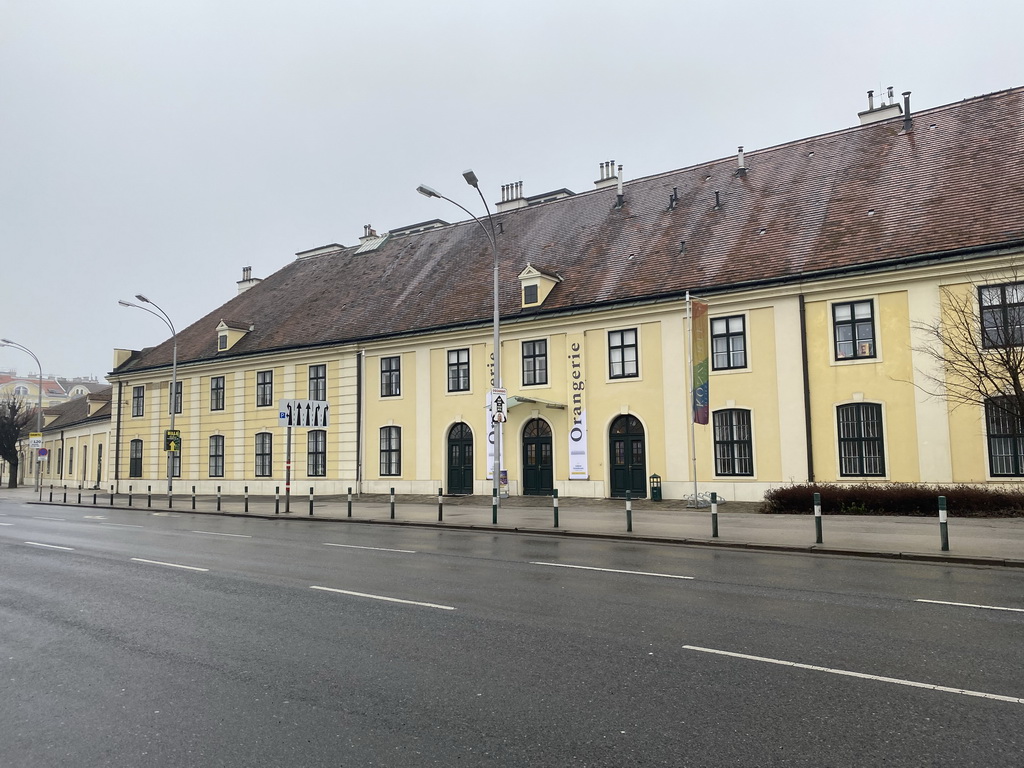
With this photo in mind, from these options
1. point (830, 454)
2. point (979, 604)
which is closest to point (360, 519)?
point (830, 454)

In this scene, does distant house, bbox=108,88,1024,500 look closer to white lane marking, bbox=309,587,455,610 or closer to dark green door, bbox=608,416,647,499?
dark green door, bbox=608,416,647,499

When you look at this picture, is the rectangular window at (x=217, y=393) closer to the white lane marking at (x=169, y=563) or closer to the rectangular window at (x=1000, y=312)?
the white lane marking at (x=169, y=563)

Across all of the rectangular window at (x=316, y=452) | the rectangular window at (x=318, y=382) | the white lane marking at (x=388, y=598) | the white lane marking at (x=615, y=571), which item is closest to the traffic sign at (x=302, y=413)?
the rectangular window at (x=316, y=452)

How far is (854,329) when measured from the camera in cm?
2223

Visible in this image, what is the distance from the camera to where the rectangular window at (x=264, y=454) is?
35.8 metres

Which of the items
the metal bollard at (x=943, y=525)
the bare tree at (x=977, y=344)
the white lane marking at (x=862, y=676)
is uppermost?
the bare tree at (x=977, y=344)

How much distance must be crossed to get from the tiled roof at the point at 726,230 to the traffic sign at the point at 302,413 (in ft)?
24.1

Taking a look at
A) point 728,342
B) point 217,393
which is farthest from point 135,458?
point 728,342

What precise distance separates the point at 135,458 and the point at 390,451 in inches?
760

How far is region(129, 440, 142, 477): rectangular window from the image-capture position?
137 ft

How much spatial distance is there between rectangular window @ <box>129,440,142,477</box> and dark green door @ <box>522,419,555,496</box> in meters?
25.6

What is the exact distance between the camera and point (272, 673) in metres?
5.89

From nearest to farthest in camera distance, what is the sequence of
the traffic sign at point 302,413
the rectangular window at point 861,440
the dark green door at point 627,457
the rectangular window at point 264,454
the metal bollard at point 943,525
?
the metal bollard at point 943,525
the rectangular window at point 861,440
the traffic sign at point 302,413
the dark green door at point 627,457
the rectangular window at point 264,454

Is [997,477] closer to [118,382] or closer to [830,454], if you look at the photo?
[830,454]
